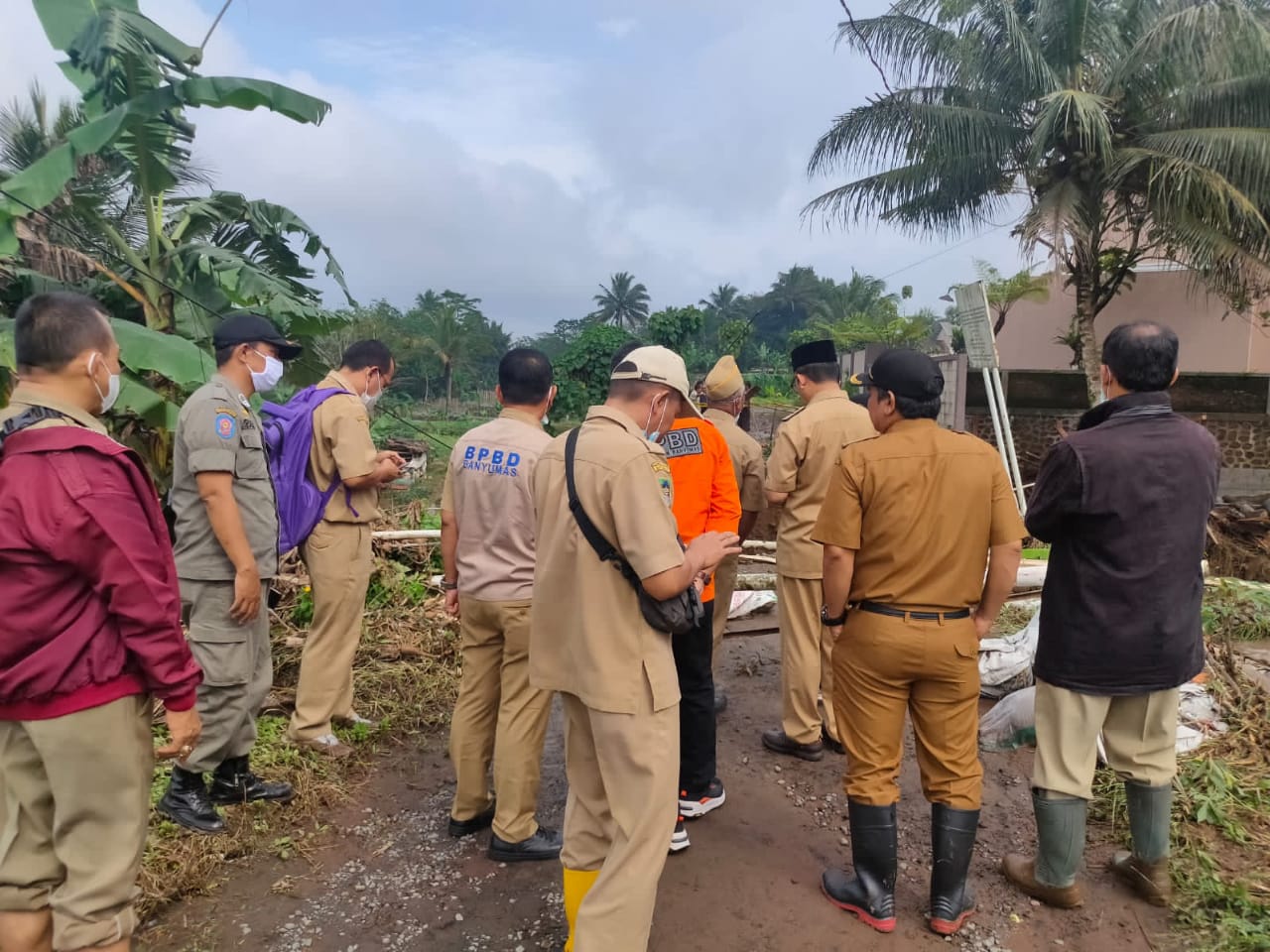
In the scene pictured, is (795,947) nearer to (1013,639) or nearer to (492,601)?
(492,601)

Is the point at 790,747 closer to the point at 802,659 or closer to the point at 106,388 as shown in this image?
the point at 802,659

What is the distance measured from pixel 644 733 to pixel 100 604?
153 cm

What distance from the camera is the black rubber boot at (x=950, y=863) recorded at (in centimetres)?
275

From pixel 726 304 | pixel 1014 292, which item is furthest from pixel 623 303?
pixel 1014 292

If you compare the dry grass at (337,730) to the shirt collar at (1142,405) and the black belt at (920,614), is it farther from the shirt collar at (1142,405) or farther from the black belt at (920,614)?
the shirt collar at (1142,405)

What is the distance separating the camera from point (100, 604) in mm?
2094

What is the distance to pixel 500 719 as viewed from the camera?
128 inches

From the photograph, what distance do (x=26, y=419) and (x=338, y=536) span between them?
79.7 inches

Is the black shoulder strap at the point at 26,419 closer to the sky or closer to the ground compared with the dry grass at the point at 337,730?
closer to the sky

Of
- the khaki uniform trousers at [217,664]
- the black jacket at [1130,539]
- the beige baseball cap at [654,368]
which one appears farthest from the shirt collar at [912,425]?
the khaki uniform trousers at [217,664]

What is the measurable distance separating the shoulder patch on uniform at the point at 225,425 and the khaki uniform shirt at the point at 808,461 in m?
2.55

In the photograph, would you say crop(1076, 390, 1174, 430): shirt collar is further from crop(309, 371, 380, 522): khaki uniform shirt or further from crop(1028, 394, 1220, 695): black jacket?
crop(309, 371, 380, 522): khaki uniform shirt

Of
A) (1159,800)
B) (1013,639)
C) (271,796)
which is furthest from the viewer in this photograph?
(1013,639)

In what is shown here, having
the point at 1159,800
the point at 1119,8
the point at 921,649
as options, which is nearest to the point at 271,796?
the point at 921,649
